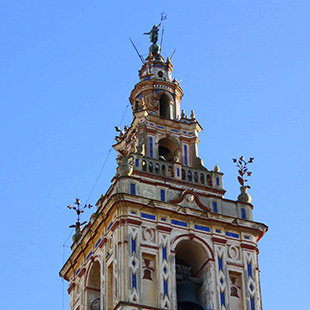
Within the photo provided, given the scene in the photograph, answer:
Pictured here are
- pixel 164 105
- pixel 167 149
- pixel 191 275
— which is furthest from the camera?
pixel 164 105

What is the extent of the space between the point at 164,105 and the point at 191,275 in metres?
7.60

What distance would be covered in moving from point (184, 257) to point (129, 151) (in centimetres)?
511

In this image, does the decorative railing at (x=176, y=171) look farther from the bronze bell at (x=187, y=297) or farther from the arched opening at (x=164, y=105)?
the bronze bell at (x=187, y=297)

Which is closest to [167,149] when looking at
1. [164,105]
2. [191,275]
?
[164,105]

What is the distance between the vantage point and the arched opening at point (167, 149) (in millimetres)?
37281

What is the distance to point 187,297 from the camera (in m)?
32.3

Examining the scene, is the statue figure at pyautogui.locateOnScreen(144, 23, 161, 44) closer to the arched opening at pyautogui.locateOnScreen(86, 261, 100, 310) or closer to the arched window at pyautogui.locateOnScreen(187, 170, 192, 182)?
the arched window at pyautogui.locateOnScreen(187, 170, 192, 182)

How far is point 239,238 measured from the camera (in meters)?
34.0

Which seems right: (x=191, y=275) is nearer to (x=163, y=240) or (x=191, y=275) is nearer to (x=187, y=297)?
(x=187, y=297)

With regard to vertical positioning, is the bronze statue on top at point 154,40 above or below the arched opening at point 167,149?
above

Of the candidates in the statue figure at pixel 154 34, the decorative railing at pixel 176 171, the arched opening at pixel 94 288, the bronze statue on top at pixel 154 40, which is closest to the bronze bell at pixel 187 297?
the arched opening at pixel 94 288

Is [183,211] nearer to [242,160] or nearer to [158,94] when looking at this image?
[242,160]

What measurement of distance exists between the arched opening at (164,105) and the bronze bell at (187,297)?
26.0 feet

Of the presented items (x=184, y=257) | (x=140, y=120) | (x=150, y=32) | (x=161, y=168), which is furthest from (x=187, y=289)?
(x=150, y=32)
